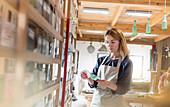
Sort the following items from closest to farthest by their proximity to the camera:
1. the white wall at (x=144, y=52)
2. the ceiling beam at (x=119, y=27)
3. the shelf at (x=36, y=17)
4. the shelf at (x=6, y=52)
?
1. the shelf at (x=6, y=52)
2. the shelf at (x=36, y=17)
3. the ceiling beam at (x=119, y=27)
4. the white wall at (x=144, y=52)

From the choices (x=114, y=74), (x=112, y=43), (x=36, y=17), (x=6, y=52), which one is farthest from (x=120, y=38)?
(x=6, y=52)

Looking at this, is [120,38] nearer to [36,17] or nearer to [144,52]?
[36,17]

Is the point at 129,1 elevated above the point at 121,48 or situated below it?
above

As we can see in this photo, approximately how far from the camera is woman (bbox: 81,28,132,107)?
154cm

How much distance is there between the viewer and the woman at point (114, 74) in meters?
1.54

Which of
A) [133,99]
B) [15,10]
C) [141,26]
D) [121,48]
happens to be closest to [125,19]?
[141,26]

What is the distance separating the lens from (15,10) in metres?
0.45

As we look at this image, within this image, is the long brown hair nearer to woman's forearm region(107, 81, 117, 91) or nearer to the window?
woman's forearm region(107, 81, 117, 91)

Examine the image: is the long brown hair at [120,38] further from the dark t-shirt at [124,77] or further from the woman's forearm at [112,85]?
the woman's forearm at [112,85]

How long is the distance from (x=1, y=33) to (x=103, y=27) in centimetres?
556

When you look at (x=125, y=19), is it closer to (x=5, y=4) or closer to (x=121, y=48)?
(x=121, y=48)

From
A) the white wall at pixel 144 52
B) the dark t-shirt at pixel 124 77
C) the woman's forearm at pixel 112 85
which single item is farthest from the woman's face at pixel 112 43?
the white wall at pixel 144 52

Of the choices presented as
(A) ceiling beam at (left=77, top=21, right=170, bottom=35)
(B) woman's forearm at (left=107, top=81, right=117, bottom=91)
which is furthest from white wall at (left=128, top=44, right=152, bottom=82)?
(B) woman's forearm at (left=107, top=81, right=117, bottom=91)

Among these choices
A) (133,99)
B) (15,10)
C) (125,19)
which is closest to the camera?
(15,10)
